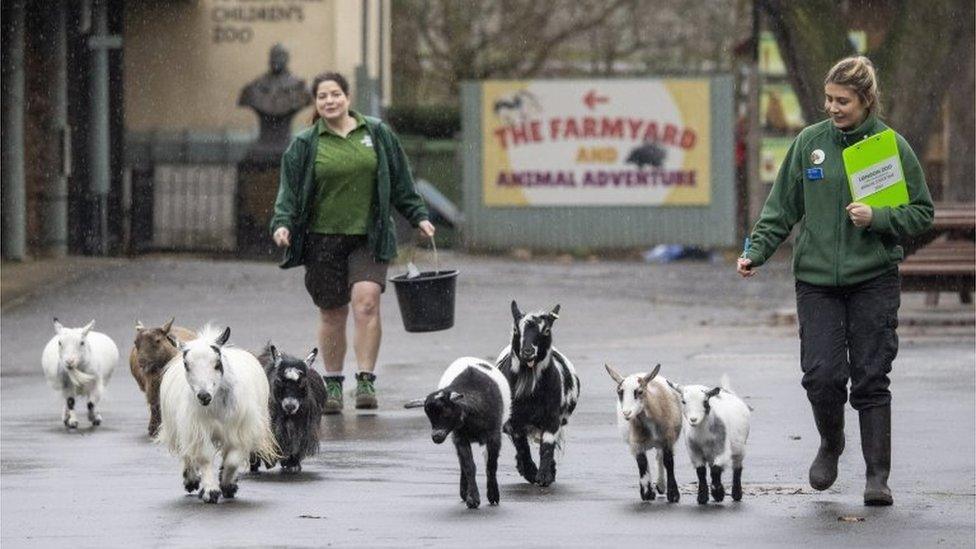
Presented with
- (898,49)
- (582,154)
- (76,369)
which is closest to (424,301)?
(76,369)

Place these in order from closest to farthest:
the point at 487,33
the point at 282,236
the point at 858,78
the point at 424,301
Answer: the point at 858,78 < the point at 282,236 < the point at 424,301 < the point at 487,33

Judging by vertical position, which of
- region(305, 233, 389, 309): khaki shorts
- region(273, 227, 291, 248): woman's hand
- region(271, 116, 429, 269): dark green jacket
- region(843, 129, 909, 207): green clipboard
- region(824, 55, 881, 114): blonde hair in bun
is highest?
region(824, 55, 881, 114): blonde hair in bun

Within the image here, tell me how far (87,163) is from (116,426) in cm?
1706

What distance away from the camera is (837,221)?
9.40 m

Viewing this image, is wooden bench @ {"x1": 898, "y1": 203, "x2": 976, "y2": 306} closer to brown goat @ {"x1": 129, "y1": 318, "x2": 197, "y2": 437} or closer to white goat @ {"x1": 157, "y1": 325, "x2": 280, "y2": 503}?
brown goat @ {"x1": 129, "y1": 318, "x2": 197, "y2": 437}

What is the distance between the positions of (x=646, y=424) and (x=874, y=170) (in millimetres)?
1381

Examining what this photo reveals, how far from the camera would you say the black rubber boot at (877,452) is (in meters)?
9.34

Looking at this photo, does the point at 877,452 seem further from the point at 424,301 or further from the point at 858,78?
the point at 424,301

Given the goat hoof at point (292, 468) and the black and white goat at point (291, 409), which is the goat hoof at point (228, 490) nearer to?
the black and white goat at point (291, 409)

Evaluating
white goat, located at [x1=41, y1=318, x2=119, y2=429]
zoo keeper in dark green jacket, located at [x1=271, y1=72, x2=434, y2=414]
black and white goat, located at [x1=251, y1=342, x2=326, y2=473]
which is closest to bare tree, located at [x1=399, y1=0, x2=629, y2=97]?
zoo keeper in dark green jacket, located at [x1=271, y1=72, x2=434, y2=414]

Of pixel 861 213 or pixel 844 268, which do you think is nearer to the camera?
pixel 861 213

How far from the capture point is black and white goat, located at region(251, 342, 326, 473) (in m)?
10.4

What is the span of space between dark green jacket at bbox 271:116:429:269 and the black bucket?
266 mm

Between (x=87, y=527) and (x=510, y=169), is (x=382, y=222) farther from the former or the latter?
(x=510, y=169)
